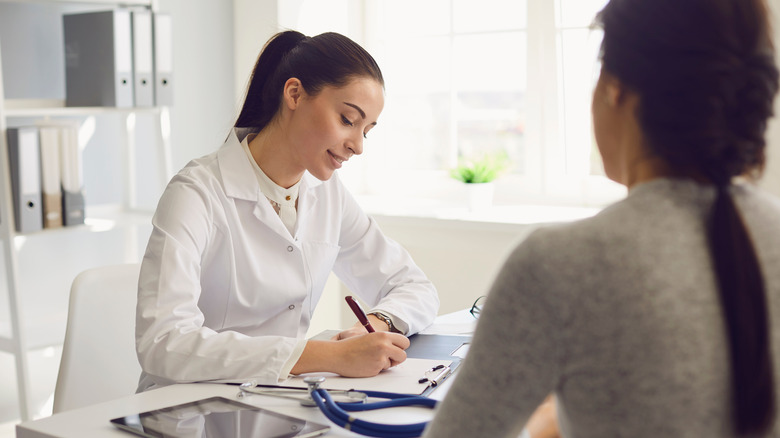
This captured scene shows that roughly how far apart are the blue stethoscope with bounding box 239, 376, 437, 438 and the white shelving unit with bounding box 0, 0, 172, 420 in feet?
4.73

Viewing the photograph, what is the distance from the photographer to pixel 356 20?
3488 mm

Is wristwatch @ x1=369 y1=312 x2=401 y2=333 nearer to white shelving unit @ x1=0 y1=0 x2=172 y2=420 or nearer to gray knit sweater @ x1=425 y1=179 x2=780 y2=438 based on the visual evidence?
gray knit sweater @ x1=425 y1=179 x2=780 y2=438

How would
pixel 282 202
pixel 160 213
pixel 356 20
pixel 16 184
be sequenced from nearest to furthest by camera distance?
pixel 160 213
pixel 282 202
pixel 16 184
pixel 356 20

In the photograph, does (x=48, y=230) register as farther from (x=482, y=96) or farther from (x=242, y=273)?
(x=482, y=96)

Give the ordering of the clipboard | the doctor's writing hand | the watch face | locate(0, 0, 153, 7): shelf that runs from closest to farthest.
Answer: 1. the doctor's writing hand
2. the clipboard
3. the watch face
4. locate(0, 0, 153, 7): shelf

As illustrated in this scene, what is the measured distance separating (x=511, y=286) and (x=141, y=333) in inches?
38.3

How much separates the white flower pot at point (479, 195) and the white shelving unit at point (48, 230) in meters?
1.07

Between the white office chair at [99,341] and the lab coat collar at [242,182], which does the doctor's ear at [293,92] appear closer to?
the lab coat collar at [242,182]

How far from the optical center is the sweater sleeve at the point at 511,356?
0.66 m

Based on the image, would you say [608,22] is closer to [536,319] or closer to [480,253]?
[536,319]

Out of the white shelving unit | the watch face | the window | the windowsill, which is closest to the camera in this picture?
the watch face

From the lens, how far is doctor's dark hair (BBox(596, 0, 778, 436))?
0.63 meters

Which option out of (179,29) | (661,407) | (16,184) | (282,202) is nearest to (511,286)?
(661,407)

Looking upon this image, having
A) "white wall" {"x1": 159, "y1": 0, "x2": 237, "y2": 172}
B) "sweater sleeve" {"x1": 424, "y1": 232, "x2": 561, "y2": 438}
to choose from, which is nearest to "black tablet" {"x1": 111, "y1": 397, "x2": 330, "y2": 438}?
"sweater sleeve" {"x1": 424, "y1": 232, "x2": 561, "y2": 438}
